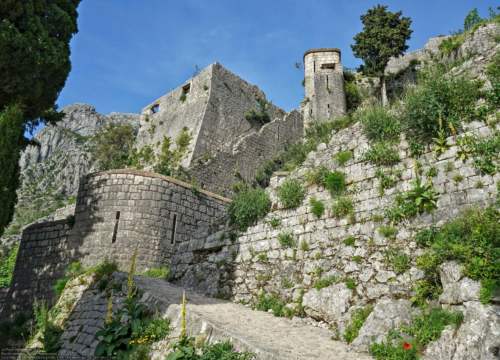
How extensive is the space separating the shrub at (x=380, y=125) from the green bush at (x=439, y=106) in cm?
25

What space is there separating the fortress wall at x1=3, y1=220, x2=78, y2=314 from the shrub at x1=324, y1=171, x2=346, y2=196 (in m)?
7.88

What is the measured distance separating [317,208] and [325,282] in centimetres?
160

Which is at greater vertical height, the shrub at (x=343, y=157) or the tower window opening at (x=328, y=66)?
the tower window opening at (x=328, y=66)

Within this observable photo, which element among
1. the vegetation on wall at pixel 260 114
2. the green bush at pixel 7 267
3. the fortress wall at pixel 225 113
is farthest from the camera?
the vegetation on wall at pixel 260 114

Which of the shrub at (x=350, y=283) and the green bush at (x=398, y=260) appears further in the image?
the shrub at (x=350, y=283)

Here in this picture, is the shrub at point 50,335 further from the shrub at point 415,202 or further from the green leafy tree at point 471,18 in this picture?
the green leafy tree at point 471,18

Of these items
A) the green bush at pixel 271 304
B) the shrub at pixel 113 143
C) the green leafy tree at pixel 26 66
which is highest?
the shrub at pixel 113 143

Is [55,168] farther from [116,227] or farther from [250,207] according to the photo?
[250,207]

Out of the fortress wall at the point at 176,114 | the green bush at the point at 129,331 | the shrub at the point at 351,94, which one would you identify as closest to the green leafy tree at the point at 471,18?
the shrub at the point at 351,94

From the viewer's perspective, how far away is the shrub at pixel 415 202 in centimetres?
775

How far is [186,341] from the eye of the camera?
21.7ft

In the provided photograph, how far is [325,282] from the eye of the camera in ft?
27.3

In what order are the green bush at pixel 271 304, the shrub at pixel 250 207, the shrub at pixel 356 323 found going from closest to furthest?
the shrub at pixel 356 323, the green bush at pixel 271 304, the shrub at pixel 250 207

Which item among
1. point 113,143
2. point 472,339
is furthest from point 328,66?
point 472,339
